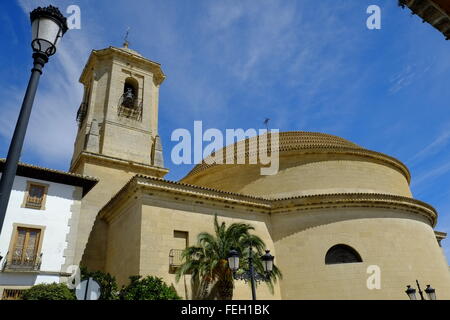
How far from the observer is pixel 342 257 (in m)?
16.0

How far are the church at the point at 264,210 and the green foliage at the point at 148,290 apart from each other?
84cm

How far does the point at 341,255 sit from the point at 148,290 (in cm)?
932

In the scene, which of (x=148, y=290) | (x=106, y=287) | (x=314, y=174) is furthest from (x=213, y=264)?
(x=314, y=174)

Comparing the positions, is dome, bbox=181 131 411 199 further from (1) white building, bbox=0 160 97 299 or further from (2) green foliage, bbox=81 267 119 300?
(2) green foliage, bbox=81 267 119 300

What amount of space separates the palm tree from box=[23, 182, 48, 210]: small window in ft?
20.6

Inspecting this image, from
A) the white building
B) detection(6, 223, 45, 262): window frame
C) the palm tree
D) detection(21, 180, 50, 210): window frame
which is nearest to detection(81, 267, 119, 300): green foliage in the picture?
the white building

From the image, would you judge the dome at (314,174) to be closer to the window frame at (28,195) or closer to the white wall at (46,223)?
the white wall at (46,223)

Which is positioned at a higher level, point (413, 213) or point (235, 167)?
point (235, 167)

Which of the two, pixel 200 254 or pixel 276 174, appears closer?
pixel 200 254

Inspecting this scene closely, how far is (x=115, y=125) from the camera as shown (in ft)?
66.9

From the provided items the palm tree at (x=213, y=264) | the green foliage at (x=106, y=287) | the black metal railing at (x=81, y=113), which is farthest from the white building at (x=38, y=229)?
the black metal railing at (x=81, y=113)
